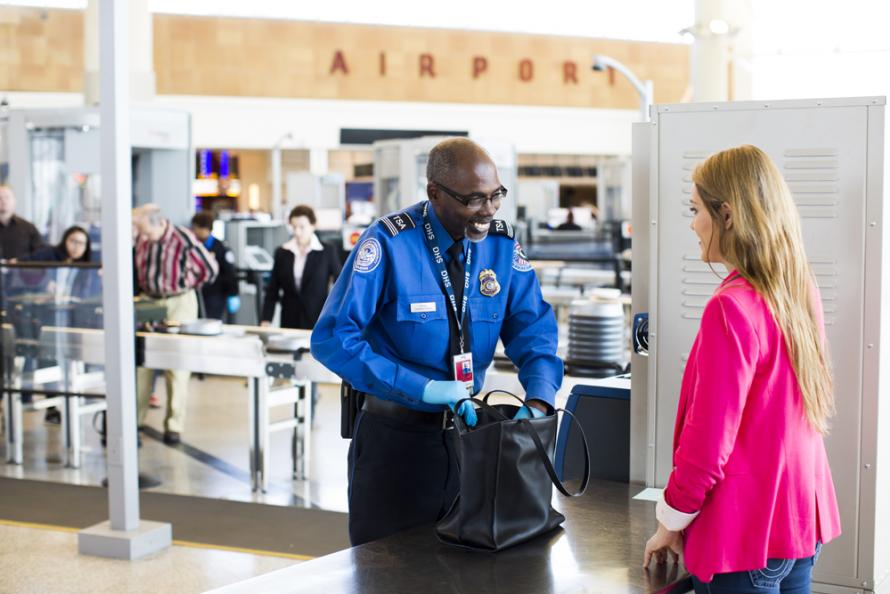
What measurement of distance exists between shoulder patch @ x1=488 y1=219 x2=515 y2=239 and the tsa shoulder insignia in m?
0.11

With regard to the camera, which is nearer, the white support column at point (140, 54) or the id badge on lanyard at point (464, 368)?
the id badge on lanyard at point (464, 368)

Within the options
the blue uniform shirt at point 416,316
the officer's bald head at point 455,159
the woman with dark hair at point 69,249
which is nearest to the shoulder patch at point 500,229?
the blue uniform shirt at point 416,316

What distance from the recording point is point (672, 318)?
9.48ft

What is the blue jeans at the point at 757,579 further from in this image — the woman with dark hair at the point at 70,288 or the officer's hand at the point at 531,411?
the woman with dark hair at the point at 70,288

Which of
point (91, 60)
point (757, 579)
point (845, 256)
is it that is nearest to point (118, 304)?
point (845, 256)

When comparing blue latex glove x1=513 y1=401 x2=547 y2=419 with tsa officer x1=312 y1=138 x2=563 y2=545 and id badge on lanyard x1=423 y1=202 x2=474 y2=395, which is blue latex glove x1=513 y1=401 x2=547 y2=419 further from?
id badge on lanyard x1=423 y1=202 x2=474 y2=395

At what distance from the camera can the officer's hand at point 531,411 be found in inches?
99.7

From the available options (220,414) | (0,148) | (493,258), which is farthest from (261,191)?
(493,258)

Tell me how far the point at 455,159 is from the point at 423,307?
0.37m

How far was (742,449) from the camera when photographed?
6.68ft

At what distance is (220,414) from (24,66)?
13397 mm

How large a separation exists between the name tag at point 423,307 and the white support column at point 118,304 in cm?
254

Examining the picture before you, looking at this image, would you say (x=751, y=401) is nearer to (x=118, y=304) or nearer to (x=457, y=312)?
(x=457, y=312)

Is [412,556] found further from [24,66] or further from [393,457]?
[24,66]
